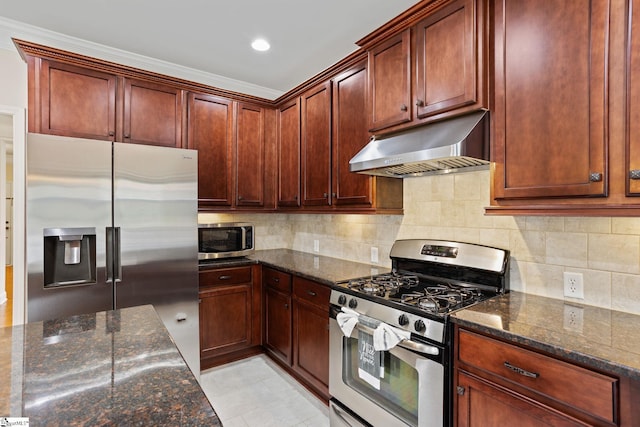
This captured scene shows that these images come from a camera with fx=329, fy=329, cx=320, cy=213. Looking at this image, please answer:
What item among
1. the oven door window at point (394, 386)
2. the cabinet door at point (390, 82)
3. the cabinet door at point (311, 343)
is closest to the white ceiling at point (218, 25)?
the cabinet door at point (390, 82)

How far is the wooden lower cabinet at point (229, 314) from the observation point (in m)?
2.83

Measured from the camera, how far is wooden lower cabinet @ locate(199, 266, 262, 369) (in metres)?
2.83

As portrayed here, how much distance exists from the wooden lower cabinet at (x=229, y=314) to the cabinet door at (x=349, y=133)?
118cm

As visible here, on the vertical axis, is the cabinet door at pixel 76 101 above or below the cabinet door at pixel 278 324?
above

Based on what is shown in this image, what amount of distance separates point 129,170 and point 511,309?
247 cm

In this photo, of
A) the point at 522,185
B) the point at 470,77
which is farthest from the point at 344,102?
the point at 522,185

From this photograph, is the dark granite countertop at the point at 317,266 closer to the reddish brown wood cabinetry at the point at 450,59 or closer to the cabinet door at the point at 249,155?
the cabinet door at the point at 249,155

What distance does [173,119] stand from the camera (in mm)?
2859

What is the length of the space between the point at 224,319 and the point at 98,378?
2.17 metres

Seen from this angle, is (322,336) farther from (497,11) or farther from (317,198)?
(497,11)

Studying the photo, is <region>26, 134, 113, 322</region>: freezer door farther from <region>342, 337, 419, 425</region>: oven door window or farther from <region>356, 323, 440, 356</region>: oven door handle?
<region>356, 323, 440, 356</region>: oven door handle

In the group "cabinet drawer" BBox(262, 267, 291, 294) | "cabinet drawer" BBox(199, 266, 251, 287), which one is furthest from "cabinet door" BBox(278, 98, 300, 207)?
"cabinet drawer" BBox(199, 266, 251, 287)

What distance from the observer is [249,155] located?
3297mm

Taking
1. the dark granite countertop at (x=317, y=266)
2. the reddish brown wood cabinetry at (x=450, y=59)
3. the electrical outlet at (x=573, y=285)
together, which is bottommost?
the dark granite countertop at (x=317, y=266)
